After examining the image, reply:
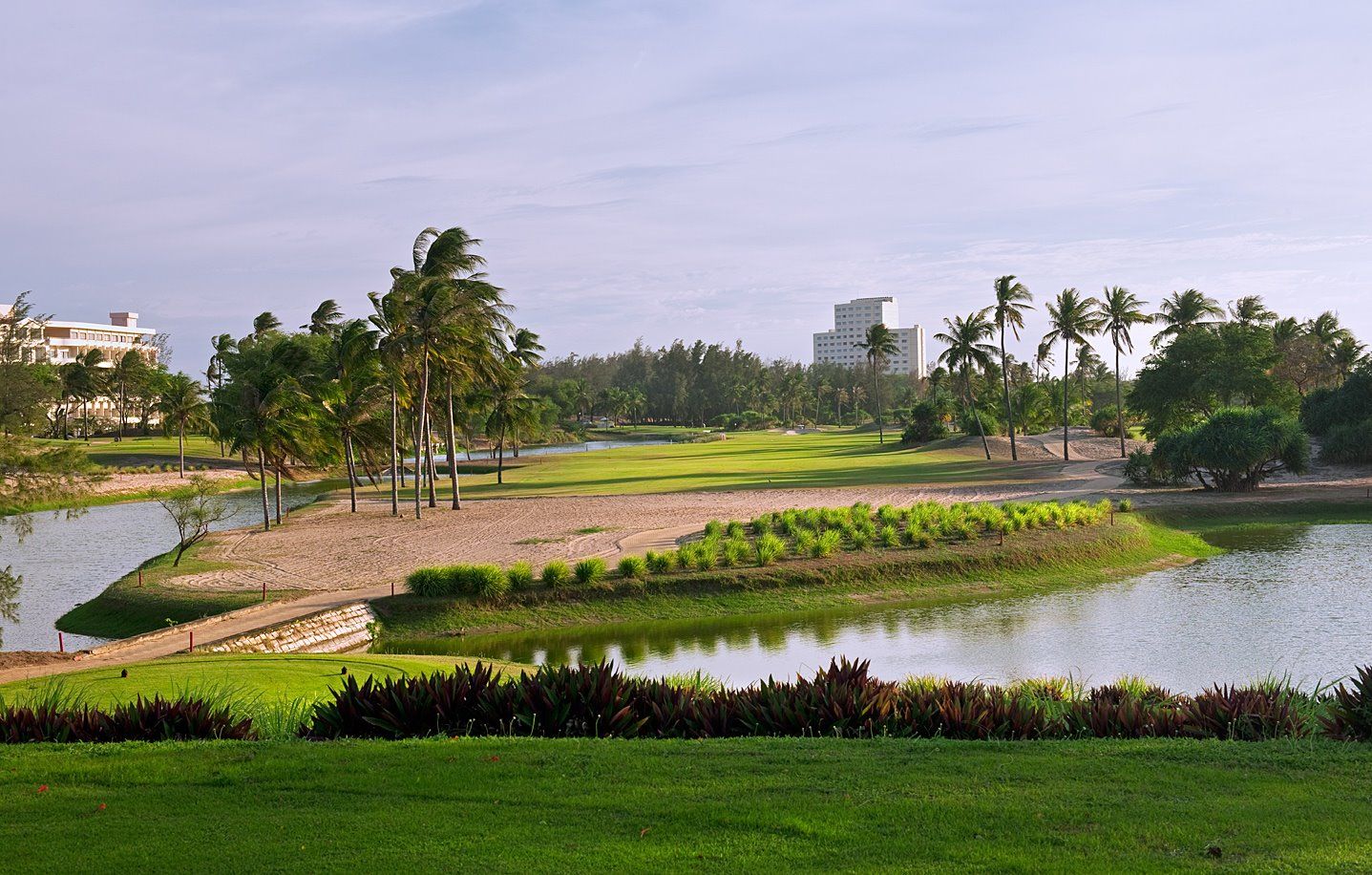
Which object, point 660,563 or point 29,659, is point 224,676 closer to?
point 29,659

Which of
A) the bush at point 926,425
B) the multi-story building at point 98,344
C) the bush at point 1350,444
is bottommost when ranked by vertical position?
the bush at point 1350,444

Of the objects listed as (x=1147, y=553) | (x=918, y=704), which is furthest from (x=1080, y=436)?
(x=918, y=704)

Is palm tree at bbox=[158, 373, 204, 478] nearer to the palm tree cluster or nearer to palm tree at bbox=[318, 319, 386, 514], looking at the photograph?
the palm tree cluster

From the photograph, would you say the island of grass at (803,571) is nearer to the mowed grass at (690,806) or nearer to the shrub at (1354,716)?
the mowed grass at (690,806)

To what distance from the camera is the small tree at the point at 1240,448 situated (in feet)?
144

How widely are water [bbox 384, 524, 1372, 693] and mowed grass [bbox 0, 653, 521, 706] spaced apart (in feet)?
18.3

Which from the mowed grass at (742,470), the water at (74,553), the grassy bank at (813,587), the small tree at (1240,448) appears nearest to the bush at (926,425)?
the mowed grass at (742,470)

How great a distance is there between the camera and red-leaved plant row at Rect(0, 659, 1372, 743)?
378 inches

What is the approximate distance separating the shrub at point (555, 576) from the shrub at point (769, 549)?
5458 millimetres

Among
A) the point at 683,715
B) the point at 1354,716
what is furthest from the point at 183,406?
the point at 1354,716

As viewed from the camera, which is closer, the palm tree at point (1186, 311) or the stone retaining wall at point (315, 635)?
the stone retaining wall at point (315, 635)

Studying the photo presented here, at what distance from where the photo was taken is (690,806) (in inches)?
281

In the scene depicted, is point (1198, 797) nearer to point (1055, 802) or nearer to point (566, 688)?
point (1055, 802)

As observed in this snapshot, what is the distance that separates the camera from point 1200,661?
64.3 ft
